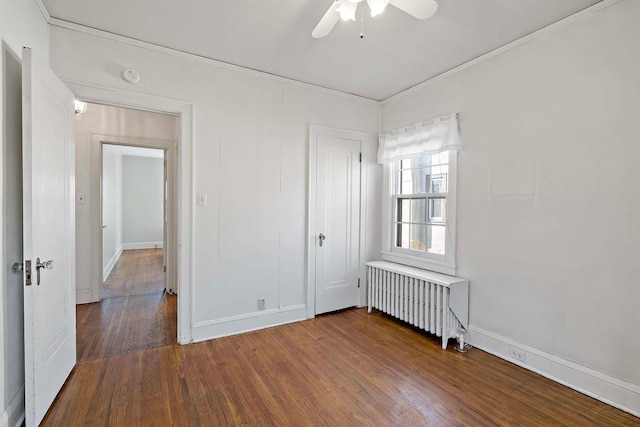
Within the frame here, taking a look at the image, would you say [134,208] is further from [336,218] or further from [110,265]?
[336,218]

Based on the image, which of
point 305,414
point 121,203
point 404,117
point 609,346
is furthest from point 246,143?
point 121,203

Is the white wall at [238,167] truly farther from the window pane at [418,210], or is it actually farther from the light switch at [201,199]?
the window pane at [418,210]

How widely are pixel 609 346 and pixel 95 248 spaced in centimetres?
540

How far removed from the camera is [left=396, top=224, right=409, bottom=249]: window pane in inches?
151

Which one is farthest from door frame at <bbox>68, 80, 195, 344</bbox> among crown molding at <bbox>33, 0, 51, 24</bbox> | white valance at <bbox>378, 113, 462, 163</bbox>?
white valance at <bbox>378, 113, 462, 163</bbox>

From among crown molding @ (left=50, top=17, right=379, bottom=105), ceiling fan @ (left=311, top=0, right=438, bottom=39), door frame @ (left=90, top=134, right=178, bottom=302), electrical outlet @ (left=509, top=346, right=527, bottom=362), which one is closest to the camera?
ceiling fan @ (left=311, top=0, right=438, bottom=39)

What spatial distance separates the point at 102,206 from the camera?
14.4ft

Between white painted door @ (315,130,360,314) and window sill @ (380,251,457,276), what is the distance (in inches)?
17.1

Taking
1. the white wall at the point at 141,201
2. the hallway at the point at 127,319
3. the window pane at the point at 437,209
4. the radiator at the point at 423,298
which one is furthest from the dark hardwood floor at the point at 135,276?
the window pane at the point at 437,209

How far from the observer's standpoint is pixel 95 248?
4137 mm

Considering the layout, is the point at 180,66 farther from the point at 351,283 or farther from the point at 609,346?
the point at 609,346

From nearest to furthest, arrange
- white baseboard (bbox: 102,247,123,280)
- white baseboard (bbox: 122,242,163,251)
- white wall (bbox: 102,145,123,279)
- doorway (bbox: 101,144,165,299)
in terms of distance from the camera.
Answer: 1. white baseboard (bbox: 102,247,123,280)
2. white wall (bbox: 102,145,123,279)
3. doorway (bbox: 101,144,165,299)
4. white baseboard (bbox: 122,242,163,251)

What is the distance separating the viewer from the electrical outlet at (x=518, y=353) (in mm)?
2555

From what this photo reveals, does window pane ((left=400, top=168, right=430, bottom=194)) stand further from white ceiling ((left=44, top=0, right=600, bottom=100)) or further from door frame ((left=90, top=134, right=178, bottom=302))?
door frame ((left=90, top=134, right=178, bottom=302))
